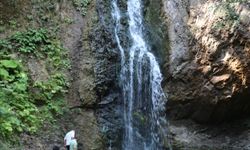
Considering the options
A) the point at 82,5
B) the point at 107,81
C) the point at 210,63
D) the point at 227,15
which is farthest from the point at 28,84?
the point at 227,15

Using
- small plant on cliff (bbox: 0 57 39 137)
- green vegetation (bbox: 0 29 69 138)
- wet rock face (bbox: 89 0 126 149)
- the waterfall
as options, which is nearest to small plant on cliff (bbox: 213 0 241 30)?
the waterfall

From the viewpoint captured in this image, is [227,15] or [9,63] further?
[227,15]

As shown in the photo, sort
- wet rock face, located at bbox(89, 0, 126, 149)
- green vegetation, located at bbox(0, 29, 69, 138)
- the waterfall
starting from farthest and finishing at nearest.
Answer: the waterfall → wet rock face, located at bbox(89, 0, 126, 149) → green vegetation, located at bbox(0, 29, 69, 138)

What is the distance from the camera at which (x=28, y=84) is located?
11172 mm

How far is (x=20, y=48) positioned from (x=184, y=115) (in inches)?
205

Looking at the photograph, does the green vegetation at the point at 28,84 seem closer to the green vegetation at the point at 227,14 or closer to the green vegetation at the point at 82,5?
the green vegetation at the point at 82,5

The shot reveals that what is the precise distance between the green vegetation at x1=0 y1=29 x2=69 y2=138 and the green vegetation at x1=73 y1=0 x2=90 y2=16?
5.01 feet

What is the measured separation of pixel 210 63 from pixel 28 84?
5124mm

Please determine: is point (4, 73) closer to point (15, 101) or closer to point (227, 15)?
point (15, 101)

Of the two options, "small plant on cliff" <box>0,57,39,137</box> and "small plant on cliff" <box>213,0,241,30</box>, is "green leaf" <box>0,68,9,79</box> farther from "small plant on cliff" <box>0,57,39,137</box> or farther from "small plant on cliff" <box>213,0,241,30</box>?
"small plant on cliff" <box>213,0,241,30</box>

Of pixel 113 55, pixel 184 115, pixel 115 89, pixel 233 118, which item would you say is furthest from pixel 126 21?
pixel 233 118

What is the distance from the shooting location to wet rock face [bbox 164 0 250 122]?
11.8 m

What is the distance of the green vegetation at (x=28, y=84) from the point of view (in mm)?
10125

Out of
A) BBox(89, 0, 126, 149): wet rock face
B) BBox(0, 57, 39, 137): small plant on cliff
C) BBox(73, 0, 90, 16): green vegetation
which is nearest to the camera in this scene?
BBox(0, 57, 39, 137): small plant on cliff
